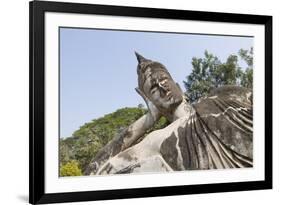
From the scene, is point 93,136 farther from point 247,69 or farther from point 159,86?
point 247,69

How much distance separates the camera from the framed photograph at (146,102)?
1542mm

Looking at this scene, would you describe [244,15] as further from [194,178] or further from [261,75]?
[194,178]

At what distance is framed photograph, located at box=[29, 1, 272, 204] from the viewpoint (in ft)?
5.06

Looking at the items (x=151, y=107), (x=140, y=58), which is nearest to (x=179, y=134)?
(x=151, y=107)

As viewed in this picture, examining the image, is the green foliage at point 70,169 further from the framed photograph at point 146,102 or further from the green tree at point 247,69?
the green tree at point 247,69

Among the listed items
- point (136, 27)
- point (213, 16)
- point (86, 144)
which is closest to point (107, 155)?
point (86, 144)

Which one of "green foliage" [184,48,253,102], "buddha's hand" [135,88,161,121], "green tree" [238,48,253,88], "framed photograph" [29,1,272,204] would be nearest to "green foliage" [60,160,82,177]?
"framed photograph" [29,1,272,204]

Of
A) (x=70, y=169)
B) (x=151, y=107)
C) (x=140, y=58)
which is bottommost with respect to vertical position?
(x=70, y=169)

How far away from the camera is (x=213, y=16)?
1724mm

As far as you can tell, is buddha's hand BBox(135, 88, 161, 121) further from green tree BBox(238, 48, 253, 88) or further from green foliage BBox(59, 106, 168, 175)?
green tree BBox(238, 48, 253, 88)

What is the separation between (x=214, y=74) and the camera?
1750 millimetres

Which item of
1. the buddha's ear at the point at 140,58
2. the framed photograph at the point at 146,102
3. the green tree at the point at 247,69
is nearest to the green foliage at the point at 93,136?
the framed photograph at the point at 146,102

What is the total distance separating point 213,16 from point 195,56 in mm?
114

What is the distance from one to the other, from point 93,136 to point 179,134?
229 mm
